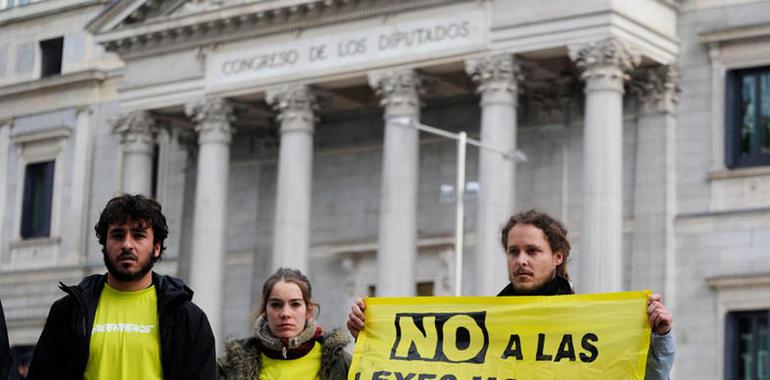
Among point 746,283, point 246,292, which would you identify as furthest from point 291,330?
point 246,292

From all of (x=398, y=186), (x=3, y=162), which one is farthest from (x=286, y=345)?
(x=3, y=162)

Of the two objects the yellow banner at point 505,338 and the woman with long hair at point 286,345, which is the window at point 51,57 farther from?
the yellow banner at point 505,338

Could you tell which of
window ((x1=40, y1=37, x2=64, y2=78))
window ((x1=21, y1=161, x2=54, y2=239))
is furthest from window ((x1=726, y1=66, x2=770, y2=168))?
window ((x1=40, y1=37, x2=64, y2=78))

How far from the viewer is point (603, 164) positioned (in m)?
39.4

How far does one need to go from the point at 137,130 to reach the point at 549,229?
39.6m

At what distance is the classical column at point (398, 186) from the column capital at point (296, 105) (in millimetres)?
2536

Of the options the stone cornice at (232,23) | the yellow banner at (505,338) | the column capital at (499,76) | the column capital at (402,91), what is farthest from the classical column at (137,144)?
the yellow banner at (505,338)

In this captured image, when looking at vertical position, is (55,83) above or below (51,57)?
below

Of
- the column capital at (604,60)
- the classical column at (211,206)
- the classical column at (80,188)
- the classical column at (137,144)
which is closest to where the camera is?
the column capital at (604,60)

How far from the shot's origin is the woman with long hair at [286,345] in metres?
11.3

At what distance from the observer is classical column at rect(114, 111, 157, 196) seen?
4916cm

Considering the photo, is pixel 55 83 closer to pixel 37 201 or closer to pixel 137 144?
pixel 37 201

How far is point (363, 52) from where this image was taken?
43906mm

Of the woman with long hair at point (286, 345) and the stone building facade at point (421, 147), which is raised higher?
the stone building facade at point (421, 147)
